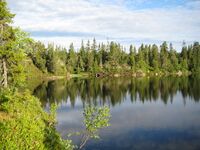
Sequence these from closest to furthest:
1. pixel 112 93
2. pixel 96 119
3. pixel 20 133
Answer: pixel 20 133 < pixel 96 119 < pixel 112 93

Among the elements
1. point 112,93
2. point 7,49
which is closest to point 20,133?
point 7,49

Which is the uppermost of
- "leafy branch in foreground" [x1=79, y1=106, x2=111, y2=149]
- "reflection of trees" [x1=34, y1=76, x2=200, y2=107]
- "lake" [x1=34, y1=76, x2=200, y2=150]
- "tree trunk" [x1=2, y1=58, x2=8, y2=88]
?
"tree trunk" [x1=2, y1=58, x2=8, y2=88]

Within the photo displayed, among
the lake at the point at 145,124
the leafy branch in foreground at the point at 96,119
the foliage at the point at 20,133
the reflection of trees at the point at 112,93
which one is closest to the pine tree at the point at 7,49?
the lake at the point at 145,124

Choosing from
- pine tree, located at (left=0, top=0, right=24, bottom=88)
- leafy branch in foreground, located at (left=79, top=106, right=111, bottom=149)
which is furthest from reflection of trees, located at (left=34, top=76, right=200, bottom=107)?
leafy branch in foreground, located at (left=79, top=106, right=111, bottom=149)

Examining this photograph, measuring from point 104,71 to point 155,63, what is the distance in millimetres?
36255

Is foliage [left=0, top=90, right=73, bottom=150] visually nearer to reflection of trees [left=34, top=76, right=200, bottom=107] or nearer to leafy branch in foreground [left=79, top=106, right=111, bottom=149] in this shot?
leafy branch in foreground [left=79, top=106, right=111, bottom=149]

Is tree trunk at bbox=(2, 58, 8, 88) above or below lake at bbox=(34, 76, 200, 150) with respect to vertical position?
above

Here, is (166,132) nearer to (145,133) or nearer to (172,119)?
(145,133)

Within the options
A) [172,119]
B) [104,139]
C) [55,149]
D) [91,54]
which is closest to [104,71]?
[91,54]

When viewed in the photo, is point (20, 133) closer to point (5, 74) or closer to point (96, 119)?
point (96, 119)

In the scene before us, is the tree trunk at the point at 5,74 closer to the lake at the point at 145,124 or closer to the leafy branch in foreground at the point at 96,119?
the lake at the point at 145,124

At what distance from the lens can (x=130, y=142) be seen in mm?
38469

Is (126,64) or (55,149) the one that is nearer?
(55,149)

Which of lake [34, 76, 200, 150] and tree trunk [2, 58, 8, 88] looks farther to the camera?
lake [34, 76, 200, 150]
